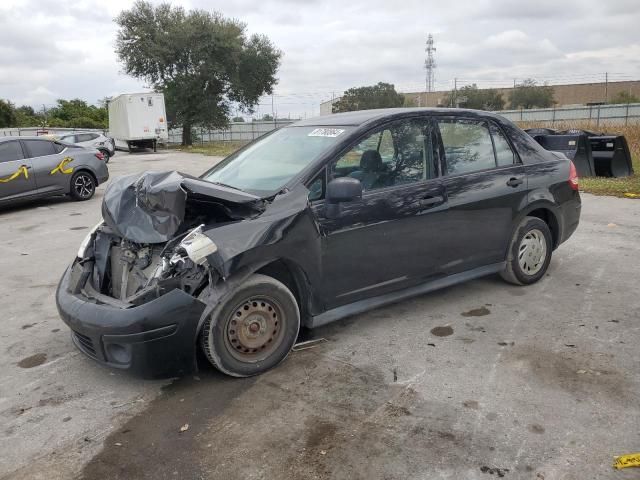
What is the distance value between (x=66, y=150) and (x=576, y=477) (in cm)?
1127

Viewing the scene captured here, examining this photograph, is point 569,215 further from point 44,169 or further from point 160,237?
point 44,169

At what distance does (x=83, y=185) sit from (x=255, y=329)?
9.56 meters

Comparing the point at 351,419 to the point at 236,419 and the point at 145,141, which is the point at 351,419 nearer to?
the point at 236,419

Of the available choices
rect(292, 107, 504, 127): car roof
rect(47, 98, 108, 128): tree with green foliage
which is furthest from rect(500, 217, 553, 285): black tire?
rect(47, 98, 108, 128): tree with green foliage

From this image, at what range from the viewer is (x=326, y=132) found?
4188mm

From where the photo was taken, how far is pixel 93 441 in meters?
2.94

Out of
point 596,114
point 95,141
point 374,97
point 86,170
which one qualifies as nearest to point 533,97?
point 374,97

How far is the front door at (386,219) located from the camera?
3801mm

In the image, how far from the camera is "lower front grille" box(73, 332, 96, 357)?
340cm

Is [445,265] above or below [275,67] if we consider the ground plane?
below

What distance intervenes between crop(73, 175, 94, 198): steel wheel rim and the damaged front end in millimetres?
8388

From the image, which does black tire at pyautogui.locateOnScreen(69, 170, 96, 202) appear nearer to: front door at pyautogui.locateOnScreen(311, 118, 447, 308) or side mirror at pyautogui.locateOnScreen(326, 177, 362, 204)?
front door at pyautogui.locateOnScreen(311, 118, 447, 308)

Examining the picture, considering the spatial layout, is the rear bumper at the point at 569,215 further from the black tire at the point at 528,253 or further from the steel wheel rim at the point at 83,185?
the steel wheel rim at the point at 83,185

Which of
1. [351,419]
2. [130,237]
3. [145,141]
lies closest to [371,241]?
[351,419]
